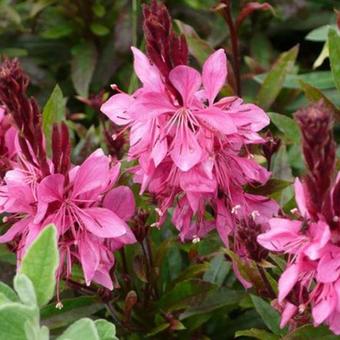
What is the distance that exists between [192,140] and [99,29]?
1107 mm

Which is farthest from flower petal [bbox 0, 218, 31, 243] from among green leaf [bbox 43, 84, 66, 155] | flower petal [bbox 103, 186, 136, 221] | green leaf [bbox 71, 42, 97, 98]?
green leaf [bbox 71, 42, 97, 98]

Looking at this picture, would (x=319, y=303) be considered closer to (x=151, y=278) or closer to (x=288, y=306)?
(x=288, y=306)

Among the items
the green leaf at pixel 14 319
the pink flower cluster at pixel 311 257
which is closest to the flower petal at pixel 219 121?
the pink flower cluster at pixel 311 257

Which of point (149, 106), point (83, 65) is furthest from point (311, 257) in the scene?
point (83, 65)

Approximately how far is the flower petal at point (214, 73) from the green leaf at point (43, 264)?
0.29 m

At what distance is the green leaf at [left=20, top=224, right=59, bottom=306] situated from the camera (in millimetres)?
875

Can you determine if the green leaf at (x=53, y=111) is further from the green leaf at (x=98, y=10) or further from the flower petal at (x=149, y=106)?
the green leaf at (x=98, y=10)

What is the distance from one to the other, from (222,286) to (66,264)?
1.00 ft

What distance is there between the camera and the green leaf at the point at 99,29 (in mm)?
2035

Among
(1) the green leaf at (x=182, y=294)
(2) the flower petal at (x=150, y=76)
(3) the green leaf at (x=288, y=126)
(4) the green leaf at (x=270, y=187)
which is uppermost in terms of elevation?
(2) the flower petal at (x=150, y=76)

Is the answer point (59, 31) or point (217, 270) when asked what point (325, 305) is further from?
point (59, 31)

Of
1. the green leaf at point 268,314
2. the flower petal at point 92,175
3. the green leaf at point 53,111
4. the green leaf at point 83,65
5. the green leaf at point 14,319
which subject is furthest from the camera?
the green leaf at point 83,65

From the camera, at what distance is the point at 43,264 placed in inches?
34.9

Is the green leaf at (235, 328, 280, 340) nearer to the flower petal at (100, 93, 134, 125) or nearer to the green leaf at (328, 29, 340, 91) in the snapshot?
the flower petal at (100, 93, 134, 125)
